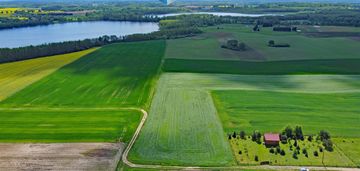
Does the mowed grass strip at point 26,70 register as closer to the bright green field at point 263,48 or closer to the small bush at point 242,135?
the bright green field at point 263,48

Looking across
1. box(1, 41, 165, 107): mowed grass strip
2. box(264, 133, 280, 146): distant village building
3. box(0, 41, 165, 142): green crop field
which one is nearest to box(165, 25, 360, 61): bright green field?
box(1, 41, 165, 107): mowed grass strip

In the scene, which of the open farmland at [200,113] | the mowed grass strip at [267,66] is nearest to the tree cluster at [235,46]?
the mowed grass strip at [267,66]

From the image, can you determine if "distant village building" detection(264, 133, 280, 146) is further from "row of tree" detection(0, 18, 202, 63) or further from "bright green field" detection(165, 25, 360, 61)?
"row of tree" detection(0, 18, 202, 63)

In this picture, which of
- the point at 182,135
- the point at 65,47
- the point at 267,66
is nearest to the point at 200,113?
the point at 182,135

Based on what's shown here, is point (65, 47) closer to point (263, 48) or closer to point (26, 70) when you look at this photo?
point (26, 70)

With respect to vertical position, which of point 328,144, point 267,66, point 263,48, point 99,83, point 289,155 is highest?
point 263,48
